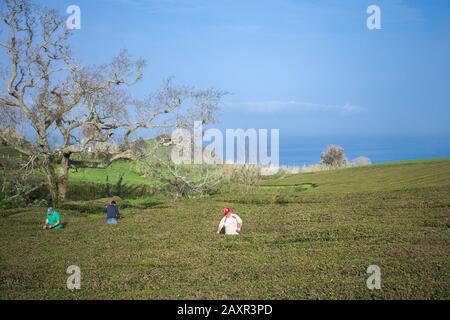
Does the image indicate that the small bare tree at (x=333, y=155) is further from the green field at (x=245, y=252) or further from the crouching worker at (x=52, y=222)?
the crouching worker at (x=52, y=222)

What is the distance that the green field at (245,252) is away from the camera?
40.2 ft

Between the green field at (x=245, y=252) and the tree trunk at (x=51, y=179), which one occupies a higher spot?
the tree trunk at (x=51, y=179)

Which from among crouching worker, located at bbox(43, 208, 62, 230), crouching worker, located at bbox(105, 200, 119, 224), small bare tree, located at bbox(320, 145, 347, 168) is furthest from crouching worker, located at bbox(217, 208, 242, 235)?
small bare tree, located at bbox(320, 145, 347, 168)

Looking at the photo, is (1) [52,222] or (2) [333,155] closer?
(1) [52,222]

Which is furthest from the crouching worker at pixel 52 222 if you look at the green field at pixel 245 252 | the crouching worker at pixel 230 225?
the crouching worker at pixel 230 225

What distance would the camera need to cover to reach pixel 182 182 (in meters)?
38.3

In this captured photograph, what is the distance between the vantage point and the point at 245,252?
16.6 m

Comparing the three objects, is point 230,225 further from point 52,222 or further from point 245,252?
point 52,222

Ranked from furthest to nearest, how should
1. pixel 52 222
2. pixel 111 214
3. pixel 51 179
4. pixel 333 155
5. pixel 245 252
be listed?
pixel 333 155
pixel 51 179
pixel 111 214
pixel 52 222
pixel 245 252

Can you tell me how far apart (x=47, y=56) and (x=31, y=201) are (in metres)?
9.85

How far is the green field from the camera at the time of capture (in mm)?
12250

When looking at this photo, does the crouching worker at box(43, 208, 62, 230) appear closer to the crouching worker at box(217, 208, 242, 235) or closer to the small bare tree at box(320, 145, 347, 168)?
the crouching worker at box(217, 208, 242, 235)

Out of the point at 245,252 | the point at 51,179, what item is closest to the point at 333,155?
the point at 51,179
